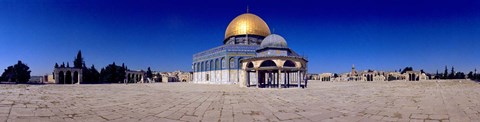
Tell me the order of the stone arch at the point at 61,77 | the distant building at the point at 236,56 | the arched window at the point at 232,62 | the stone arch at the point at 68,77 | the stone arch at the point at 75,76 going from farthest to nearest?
the stone arch at the point at 68,77 → the stone arch at the point at 75,76 → the stone arch at the point at 61,77 → the arched window at the point at 232,62 → the distant building at the point at 236,56

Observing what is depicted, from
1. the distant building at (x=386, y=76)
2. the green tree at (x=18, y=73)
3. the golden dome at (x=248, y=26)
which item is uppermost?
the golden dome at (x=248, y=26)

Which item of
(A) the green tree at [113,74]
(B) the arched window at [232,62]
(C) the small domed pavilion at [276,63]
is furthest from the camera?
(A) the green tree at [113,74]

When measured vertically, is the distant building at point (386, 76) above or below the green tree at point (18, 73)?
below

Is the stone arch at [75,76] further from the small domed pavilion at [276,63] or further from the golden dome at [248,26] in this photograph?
the small domed pavilion at [276,63]

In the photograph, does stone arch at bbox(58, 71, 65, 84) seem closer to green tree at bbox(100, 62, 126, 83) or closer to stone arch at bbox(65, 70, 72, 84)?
stone arch at bbox(65, 70, 72, 84)

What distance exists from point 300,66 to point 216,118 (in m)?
17.6

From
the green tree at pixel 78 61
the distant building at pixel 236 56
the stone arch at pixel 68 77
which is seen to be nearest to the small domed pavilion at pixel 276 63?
the distant building at pixel 236 56

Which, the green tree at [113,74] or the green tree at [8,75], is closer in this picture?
the green tree at [8,75]

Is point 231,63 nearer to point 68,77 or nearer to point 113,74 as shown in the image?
point 113,74

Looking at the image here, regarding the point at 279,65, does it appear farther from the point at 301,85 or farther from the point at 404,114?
the point at 404,114

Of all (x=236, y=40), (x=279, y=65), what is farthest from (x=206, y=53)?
(x=279, y=65)

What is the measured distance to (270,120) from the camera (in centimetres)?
612

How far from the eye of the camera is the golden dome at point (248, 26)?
39.8 m

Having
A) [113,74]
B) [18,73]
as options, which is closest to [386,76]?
[113,74]
